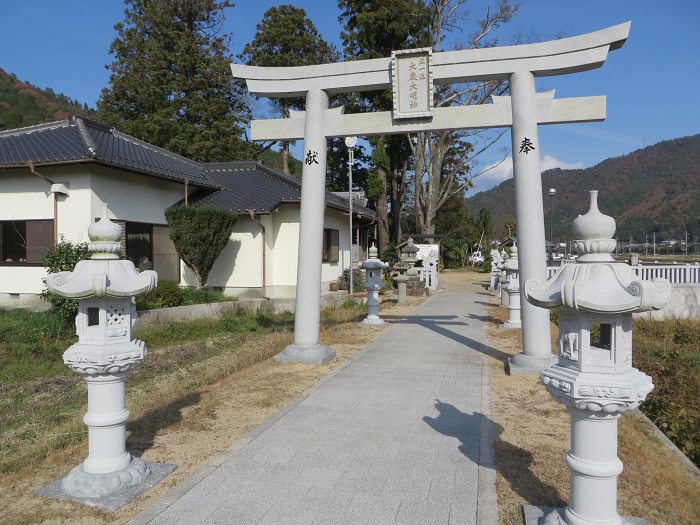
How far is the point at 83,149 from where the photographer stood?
500 inches

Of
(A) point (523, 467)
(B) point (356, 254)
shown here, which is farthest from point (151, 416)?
(B) point (356, 254)

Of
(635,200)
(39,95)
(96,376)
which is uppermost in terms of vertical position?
(39,95)

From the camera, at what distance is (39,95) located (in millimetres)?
58219

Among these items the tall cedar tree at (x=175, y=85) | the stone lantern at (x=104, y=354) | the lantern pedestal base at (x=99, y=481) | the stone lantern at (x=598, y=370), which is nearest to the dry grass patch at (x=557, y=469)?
the stone lantern at (x=598, y=370)

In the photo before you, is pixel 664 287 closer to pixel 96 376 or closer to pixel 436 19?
pixel 96 376

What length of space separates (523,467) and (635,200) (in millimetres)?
105337

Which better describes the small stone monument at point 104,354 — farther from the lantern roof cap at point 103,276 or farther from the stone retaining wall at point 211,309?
the stone retaining wall at point 211,309

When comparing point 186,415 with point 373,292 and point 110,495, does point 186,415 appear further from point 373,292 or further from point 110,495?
point 373,292

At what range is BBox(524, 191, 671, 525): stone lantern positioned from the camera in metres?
2.88

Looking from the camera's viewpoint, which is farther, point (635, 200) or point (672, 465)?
point (635, 200)

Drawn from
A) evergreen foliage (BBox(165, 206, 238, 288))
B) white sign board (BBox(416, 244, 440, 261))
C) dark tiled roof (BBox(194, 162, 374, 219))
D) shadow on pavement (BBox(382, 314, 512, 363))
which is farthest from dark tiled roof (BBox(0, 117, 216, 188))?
white sign board (BBox(416, 244, 440, 261))

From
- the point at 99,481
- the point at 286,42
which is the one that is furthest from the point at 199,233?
the point at 286,42

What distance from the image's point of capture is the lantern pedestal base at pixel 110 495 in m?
3.52

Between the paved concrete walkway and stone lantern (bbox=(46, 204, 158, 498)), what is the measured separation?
601mm
